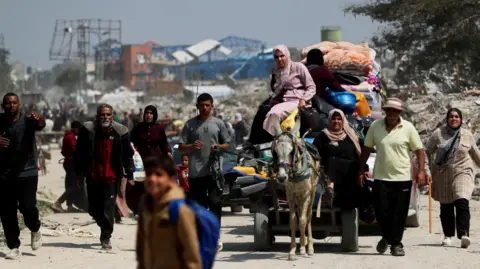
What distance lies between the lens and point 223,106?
7888 centimetres

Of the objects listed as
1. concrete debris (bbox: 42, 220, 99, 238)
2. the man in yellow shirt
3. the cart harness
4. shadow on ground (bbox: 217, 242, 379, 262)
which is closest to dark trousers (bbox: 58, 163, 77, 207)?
concrete debris (bbox: 42, 220, 99, 238)

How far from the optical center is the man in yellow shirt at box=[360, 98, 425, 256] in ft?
43.1

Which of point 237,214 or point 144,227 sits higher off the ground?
point 144,227

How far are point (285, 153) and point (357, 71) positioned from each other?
5.72 metres

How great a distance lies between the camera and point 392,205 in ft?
A: 43.4

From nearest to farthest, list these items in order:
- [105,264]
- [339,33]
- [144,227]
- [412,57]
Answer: [144,227], [105,264], [412,57], [339,33]

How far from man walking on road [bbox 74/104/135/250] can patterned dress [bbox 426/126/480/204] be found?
12.1 ft

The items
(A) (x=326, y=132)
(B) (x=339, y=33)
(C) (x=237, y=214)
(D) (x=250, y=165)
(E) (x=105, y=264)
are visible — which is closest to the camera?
(E) (x=105, y=264)

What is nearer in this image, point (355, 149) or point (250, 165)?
point (355, 149)

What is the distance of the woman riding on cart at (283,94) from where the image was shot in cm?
1444

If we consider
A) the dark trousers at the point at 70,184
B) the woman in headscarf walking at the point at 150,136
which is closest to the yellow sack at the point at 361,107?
the woman in headscarf walking at the point at 150,136

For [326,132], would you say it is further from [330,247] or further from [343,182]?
[330,247]

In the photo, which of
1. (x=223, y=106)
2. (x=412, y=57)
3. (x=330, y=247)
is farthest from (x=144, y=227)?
(x=223, y=106)

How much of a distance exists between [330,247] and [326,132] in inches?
Result: 64.0
